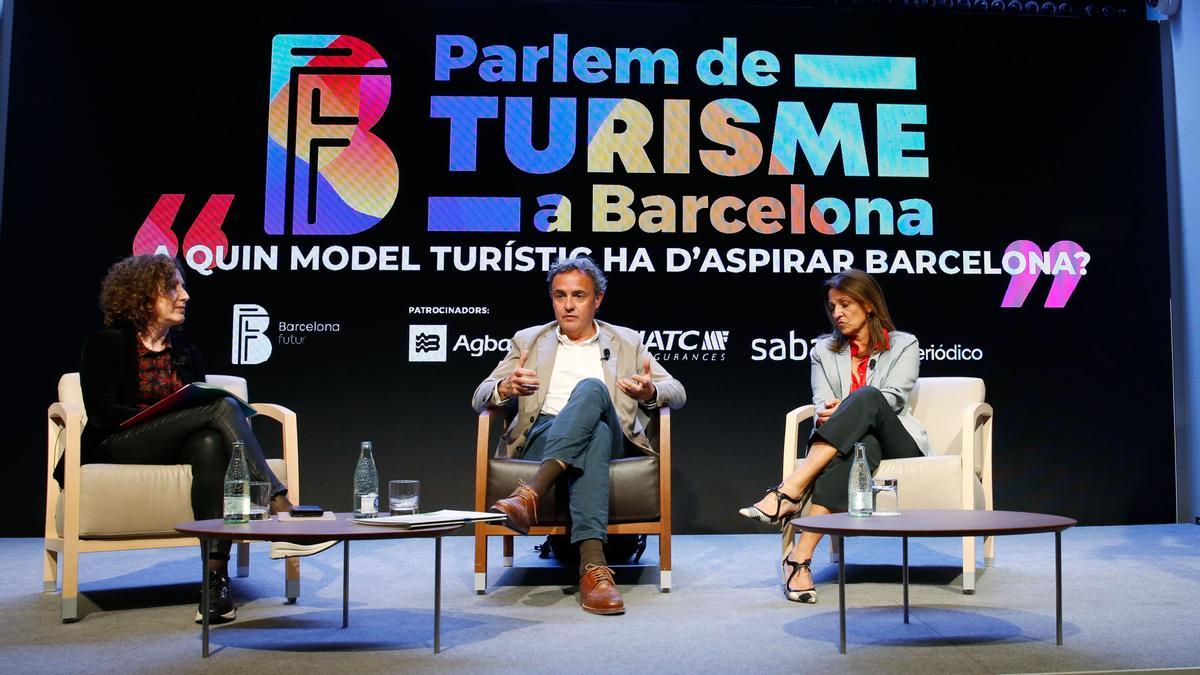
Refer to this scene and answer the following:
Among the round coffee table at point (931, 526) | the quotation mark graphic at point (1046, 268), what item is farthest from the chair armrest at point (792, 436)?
the quotation mark graphic at point (1046, 268)

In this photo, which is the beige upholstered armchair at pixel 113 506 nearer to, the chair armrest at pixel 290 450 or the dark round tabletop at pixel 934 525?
the chair armrest at pixel 290 450

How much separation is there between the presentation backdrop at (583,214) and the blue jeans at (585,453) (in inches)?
69.4

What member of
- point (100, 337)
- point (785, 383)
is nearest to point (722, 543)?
point (785, 383)

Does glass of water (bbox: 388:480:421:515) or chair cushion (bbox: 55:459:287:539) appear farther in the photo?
chair cushion (bbox: 55:459:287:539)

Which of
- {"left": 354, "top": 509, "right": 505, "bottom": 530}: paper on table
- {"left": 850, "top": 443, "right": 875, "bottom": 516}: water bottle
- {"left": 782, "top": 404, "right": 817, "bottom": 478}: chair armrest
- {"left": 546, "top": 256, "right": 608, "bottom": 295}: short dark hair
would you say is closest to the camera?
{"left": 354, "top": 509, "right": 505, "bottom": 530}: paper on table

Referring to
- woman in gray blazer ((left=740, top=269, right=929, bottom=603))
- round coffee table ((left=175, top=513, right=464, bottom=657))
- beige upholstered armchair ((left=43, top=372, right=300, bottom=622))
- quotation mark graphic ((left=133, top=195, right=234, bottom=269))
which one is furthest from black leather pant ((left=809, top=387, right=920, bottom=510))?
quotation mark graphic ((left=133, top=195, right=234, bottom=269))

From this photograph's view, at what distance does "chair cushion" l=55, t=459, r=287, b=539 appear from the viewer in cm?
294

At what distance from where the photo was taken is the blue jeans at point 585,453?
10.2 feet

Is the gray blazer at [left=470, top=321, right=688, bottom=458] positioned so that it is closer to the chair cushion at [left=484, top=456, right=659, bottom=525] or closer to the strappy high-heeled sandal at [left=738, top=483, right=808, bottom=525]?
the chair cushion at [left=484, top=456, right=659, bottom=525]

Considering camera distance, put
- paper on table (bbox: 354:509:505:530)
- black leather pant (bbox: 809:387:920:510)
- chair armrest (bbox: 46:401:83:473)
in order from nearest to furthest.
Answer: paper on table (bbox: 354:509:505:530) < chair armrest (bbox: 46:401:83:473) < black leather pant (bbox: 809:387:920:510)

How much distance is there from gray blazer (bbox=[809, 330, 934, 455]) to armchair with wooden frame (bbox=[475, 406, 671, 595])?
61 centimetres

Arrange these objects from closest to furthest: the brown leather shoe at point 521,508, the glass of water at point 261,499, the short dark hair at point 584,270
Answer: the glass of water at point 261,499 < the brown leather shoe at point 521,508 < the short dark hair at point 584,270

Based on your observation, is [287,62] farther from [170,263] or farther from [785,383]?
[785,383]

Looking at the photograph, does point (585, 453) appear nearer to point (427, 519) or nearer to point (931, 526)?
point (427, 519)
